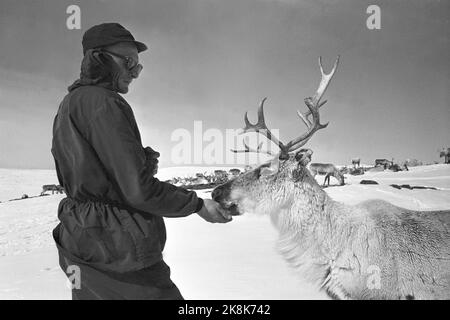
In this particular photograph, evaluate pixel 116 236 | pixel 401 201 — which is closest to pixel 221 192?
pixel 116 236

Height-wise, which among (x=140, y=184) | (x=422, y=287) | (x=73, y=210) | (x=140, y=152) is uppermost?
(x=140, y=152)

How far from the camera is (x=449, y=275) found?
258cm

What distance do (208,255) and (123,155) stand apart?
13.7ft

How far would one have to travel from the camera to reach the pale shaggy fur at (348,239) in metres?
2.54

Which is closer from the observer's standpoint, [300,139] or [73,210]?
[73,210]

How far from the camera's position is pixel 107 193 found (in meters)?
1.40

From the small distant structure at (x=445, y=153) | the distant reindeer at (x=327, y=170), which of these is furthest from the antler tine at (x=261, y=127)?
the small distant structure at (x=445, y=153)

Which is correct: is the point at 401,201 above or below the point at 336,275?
below

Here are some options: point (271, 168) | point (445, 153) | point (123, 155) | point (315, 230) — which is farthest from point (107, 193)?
point (445, 153)

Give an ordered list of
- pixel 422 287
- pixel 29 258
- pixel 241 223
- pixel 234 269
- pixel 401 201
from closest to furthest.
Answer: pixel 422 287 → pixel 234 269 → pixel 29 258 → pixel 241 223 → pixel 401 201

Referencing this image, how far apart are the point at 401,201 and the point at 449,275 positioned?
564 centimetres

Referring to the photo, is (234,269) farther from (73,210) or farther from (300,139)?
(73,210)

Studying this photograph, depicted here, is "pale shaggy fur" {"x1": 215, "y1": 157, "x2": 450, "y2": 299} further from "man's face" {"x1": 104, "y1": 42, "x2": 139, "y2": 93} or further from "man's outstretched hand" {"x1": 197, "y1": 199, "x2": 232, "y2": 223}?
"man's face" {"x1": 104, "y1": 42, "x2": 139, "y2": 93}
